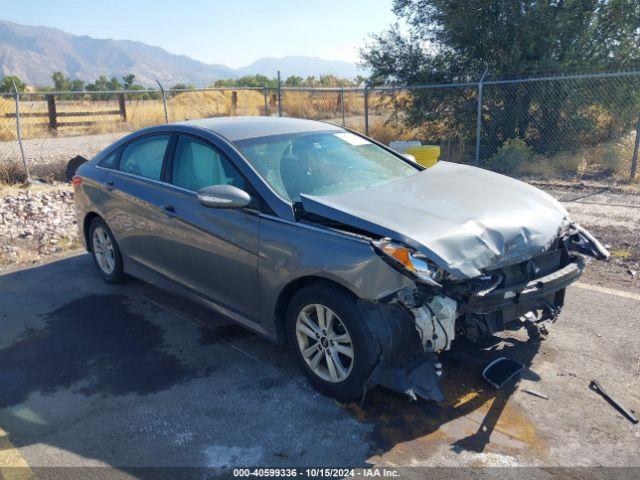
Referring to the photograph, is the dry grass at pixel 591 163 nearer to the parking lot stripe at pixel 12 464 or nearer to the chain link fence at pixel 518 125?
the chain link fence at pixel 518 125

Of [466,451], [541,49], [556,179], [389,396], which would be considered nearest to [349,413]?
[389,396]

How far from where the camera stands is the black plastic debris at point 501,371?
3.53 meters

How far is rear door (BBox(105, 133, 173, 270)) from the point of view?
4.63m

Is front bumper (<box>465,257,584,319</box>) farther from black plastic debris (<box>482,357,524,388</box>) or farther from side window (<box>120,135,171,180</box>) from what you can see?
side window (<box>120,135,171,180</box>)

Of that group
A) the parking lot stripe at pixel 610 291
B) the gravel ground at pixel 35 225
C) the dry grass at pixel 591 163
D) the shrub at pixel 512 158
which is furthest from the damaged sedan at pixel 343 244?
the shrub at pixel 512 158

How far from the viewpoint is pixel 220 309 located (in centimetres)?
414

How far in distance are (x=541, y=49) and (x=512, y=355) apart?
30.7 ft

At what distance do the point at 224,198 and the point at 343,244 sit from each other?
935mm

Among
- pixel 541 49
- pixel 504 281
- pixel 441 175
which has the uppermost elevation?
pixel 541 49

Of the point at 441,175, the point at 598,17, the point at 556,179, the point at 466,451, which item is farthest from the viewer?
the point at 598,17

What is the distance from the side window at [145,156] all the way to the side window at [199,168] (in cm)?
24

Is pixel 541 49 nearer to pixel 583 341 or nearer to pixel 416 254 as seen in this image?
pixel 583 341

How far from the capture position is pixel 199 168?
437 centimetres

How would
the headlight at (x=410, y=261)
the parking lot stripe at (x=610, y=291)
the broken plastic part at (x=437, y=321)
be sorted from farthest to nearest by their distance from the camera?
the parking lot stripe at (x=610, y=291)
the broken plastic part at (x=437, y=321)
the headlight at (x=410, y=261)
